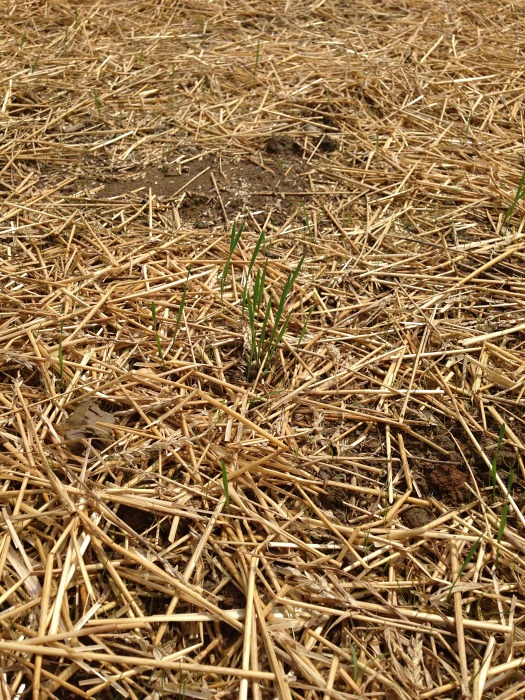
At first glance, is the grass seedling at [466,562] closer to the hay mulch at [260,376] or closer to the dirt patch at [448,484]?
the hay mulch at [260,376]

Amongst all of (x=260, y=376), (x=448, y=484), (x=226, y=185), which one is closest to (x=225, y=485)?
(x=260, y=376)

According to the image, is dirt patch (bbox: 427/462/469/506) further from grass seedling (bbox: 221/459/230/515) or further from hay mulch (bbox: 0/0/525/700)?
grass seedling (bbox: 221/459/230/515)

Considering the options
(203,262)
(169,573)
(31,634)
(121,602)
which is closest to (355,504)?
(169,573)

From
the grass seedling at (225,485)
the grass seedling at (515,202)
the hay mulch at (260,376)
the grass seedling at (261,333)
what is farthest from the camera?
the grass seedling at (515,202)

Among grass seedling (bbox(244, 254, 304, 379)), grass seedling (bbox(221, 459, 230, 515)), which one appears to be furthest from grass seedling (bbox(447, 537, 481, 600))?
grass seedling (bbox(244, 254, 304, 379))

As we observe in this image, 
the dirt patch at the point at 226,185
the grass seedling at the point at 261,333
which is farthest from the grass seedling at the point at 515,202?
the grass seedling at the point at 261,333

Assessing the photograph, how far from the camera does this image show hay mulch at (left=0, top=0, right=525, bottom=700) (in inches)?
50.4

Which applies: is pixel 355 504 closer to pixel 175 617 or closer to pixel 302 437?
pixel 302 437

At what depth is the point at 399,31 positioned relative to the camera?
332cm

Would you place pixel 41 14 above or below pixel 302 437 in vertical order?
above

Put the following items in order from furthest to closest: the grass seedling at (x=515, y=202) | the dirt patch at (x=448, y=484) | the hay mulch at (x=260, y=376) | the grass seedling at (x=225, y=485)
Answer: the grass seedling at (x=515, y=202), the dirt patch at (x=448, y=484), the grass seedling at (x=225, y=485), the hay mulch at (x=260, y=376)

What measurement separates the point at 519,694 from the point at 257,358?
0.93m

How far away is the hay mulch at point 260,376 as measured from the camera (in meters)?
1.28

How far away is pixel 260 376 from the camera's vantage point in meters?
1.76
